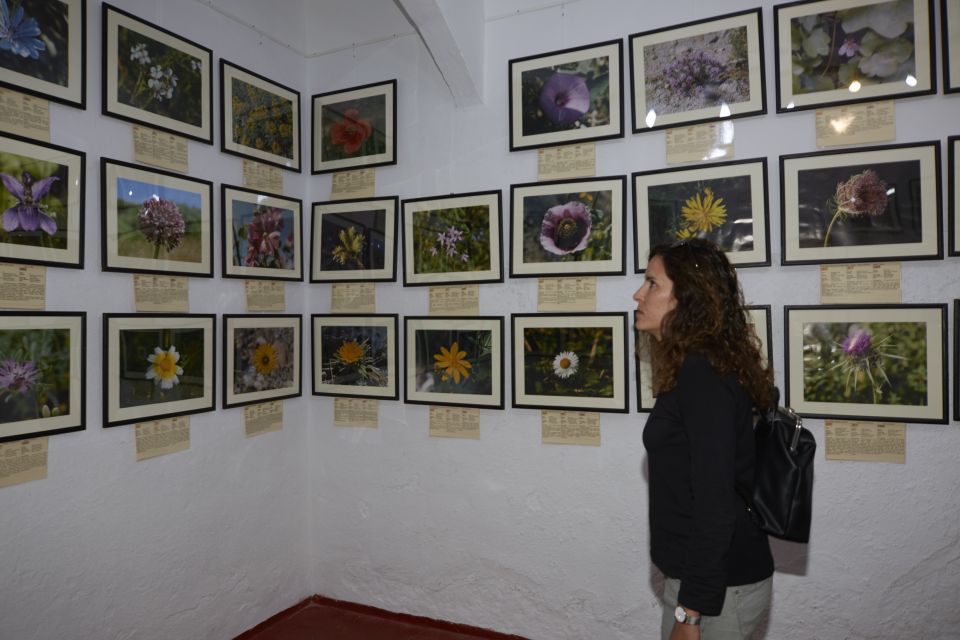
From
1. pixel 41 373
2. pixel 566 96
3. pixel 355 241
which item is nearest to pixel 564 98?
pixel 566 96

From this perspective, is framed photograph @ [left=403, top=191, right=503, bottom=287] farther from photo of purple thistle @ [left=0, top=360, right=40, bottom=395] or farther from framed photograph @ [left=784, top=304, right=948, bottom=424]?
photo of purple thistle @ [left=0, top=360, right=40, bottom=395]

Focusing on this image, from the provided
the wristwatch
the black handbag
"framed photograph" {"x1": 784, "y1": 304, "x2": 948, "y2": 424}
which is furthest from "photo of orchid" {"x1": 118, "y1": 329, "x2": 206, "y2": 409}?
"framed photograph" {"x1": 784, "y1": 304, "x2": 948, "y2": 424}

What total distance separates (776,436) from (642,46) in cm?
202

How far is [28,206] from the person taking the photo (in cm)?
222

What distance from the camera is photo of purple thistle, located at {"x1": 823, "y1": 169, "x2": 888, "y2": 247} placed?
2436 millimetres

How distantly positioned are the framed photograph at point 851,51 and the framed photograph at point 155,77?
2.75 meters

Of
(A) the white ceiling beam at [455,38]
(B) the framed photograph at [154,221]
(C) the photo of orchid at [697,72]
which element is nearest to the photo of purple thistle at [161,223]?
(B) the framed photograph at [154,221]

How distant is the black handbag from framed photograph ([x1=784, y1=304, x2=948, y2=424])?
0.99m

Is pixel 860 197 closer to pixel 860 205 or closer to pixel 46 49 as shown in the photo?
pixel 860 205

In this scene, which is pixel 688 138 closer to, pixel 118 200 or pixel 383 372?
pixel 383 372

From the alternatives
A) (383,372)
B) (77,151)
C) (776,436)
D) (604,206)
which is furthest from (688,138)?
(77,151)

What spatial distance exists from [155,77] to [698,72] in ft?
8.33

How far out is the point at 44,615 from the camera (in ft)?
7.45

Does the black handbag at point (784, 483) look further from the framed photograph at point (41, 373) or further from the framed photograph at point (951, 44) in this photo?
the framed photograph at point (41, 373)
